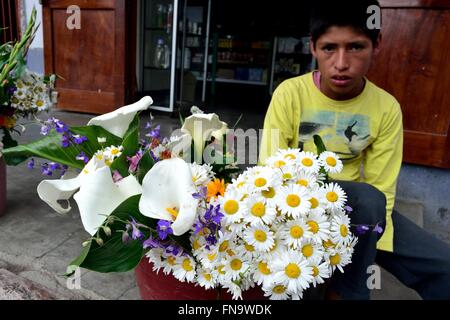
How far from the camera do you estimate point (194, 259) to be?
763 mm

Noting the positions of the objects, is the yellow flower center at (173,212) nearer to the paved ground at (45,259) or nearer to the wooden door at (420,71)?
the paved ground at (45,259)

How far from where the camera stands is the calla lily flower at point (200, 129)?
0.89m

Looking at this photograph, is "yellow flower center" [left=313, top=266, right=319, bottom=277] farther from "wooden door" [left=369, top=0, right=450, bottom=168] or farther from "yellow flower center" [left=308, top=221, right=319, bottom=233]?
"wooden door" [left=369, top=0, right=450, bottom=168]

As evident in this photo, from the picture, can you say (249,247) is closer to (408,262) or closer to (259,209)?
(259,209)

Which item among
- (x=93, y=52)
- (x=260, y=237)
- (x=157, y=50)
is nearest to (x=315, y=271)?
(x=260, y=237)

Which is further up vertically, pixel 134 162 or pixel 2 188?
pixel 134 162

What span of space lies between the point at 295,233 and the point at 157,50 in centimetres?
474

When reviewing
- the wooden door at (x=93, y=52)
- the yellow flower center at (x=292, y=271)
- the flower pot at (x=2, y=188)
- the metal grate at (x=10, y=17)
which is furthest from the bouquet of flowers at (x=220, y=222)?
the metal grate at (x=10, y=17)

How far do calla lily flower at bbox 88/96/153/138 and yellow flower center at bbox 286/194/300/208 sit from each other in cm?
42

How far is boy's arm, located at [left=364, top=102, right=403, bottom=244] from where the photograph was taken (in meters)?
1.23

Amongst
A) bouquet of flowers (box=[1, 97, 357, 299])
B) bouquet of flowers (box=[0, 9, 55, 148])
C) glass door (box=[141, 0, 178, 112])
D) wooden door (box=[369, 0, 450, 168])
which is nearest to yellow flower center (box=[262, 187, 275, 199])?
bouquet of flowers (box=[1, 97, 357, 299])

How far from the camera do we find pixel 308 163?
750 millimetres
